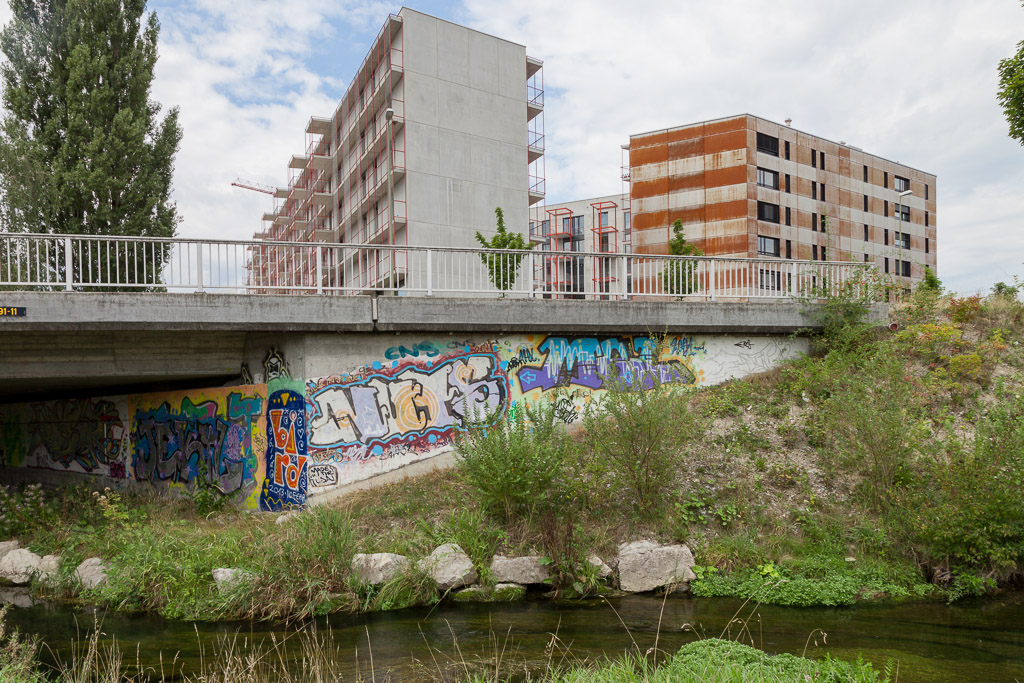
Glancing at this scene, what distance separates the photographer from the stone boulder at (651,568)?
10.3 m

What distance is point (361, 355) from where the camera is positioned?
43.3 feet

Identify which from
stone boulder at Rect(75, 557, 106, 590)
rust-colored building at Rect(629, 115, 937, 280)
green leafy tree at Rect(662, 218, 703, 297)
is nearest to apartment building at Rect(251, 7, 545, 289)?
rust-colored building at Rect(629, 115, 937, 280)

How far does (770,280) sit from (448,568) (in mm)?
11150

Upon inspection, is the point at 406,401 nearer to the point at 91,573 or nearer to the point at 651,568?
the point at 651,568

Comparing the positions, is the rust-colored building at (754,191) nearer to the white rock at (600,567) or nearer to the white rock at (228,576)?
the white rock at (600,567)

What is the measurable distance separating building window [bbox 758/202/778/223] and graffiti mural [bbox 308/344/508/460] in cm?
4339

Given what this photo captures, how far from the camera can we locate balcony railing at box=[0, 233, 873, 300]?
1219 cm

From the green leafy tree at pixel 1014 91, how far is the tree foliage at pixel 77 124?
1019 inches

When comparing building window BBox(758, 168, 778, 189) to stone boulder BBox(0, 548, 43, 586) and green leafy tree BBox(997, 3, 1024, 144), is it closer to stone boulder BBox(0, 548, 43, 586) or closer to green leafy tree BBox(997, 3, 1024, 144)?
green leafy tree BBox(997, 3, 1024, 144)

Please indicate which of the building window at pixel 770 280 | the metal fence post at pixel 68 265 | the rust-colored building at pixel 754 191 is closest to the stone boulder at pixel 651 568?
the building window at pixel 770 280

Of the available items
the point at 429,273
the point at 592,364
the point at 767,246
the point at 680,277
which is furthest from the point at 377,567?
the point at 767,246

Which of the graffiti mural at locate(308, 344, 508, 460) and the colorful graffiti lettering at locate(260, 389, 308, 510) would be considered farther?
the graffiti mural at locate(308, 344, 508, 460)

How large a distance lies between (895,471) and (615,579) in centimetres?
504

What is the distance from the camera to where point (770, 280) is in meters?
16.8
